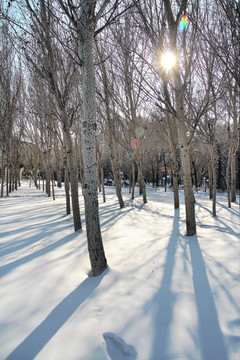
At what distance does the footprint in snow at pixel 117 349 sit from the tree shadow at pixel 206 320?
1.74 ft

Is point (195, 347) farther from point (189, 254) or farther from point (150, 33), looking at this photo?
point (150, 33)

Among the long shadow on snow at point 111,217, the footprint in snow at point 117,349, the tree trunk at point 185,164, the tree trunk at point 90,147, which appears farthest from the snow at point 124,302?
the long shadow on snow at point 111,217

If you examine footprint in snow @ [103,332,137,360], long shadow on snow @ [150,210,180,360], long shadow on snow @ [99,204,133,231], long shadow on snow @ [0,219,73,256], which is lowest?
footprint in snow @ [103,332,137,360]

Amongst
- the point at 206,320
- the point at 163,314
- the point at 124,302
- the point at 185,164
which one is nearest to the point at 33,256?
the point at 124,302

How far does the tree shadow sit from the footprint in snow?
530 millimetres

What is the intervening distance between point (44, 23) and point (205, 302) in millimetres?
5709

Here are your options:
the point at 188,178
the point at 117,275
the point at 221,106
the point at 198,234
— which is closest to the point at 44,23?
the point at 188,178

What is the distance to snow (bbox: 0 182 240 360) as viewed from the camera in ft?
4.75

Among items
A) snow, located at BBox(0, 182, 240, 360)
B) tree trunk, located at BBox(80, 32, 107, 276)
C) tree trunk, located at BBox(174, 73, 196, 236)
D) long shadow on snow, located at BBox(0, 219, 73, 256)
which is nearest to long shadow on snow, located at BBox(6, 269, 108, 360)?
snow, located at BBox(0, 182, 240, 360)

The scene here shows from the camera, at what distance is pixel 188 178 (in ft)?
13.8

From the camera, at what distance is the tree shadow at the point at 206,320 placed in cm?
140

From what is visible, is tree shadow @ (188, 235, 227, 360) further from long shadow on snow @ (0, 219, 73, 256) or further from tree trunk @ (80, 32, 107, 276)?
long shadow on snow @ (0, 219, 73, 256)

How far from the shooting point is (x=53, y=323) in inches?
67.2

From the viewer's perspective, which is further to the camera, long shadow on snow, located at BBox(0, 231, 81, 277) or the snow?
long shadow on snow, located at BBox(0, 231, 81, 277)
